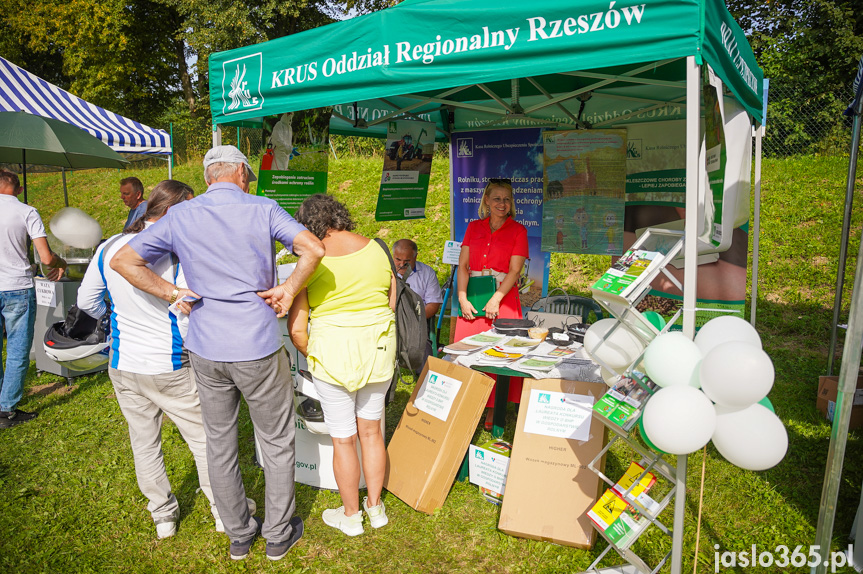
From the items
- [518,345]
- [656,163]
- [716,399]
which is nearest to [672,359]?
[716,399]

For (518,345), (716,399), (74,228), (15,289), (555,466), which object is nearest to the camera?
(716,399)

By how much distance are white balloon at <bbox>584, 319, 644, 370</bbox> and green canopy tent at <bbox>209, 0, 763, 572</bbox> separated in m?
0.24

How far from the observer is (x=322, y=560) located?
8.50ft

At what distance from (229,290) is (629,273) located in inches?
63.2

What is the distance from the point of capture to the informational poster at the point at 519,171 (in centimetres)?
509

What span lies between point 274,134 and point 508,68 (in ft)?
6.46

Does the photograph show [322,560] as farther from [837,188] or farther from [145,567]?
[837,188]

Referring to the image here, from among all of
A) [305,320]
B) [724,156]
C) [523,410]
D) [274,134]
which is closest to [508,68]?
[724,156]

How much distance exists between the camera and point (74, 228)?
477 centimetres

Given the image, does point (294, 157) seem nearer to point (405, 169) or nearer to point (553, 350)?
point (405, 169)

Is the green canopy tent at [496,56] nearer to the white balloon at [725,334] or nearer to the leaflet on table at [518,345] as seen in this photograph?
the white balloon at [725,334]

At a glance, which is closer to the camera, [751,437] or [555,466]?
[751,437]

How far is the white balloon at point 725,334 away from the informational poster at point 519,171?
10.1 ft

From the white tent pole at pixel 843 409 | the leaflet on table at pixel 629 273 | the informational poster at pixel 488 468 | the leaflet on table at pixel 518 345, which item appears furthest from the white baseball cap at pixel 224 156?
the white tent pole at pixel 843 409
